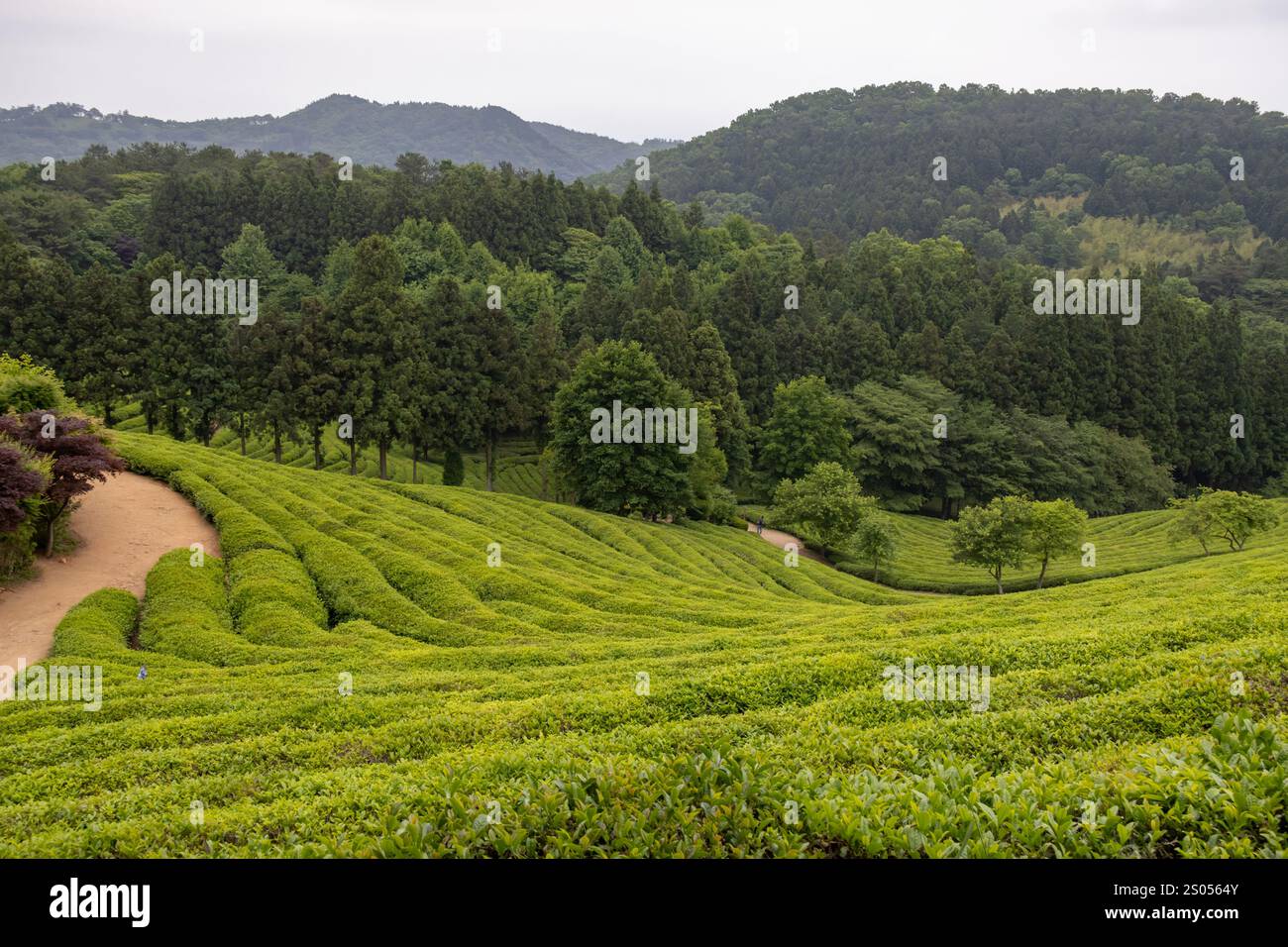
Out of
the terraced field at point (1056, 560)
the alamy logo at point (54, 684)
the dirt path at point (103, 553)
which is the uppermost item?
the dirt path at point (103, 553)

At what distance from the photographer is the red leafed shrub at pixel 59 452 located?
78.6 feet

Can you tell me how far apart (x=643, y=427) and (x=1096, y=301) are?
184ft

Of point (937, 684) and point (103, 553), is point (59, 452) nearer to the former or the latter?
point (103, 553)

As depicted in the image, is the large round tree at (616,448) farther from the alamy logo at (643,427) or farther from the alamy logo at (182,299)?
the alamy logo at (182,299)

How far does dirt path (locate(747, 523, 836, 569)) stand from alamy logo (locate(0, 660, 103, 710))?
132 ft

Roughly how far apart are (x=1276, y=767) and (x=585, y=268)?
342 ft

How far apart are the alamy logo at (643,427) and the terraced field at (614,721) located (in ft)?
75.9

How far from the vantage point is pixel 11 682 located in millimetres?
17234

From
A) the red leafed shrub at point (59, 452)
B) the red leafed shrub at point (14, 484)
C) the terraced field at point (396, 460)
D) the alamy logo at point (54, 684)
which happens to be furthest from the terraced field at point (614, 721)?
the terraced field at point (396, 460)

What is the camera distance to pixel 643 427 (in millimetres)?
52156

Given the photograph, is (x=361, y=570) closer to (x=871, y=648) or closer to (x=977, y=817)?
(x=871, y=648)

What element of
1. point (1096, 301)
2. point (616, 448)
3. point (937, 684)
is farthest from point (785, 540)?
point (1096, 301)
